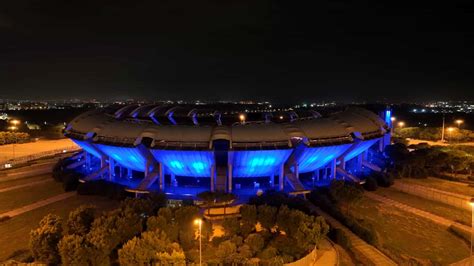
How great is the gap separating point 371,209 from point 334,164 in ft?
28.1

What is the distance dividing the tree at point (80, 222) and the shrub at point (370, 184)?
28.0 m

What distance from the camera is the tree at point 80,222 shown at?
73.1ft

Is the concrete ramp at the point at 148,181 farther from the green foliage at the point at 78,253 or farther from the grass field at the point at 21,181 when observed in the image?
the grass field at the point at 21,181

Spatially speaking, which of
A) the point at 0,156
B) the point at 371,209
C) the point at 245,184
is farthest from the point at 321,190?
the point at 0,156

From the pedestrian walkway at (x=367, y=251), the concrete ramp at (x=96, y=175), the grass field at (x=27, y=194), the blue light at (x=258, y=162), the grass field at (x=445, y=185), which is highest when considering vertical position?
the blue light at (x=258, y=162)

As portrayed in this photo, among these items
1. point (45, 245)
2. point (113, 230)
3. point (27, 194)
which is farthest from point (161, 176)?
point (45, 245)

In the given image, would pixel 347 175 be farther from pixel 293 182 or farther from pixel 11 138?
pixel 11 138

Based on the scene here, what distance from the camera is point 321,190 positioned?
35.0 m

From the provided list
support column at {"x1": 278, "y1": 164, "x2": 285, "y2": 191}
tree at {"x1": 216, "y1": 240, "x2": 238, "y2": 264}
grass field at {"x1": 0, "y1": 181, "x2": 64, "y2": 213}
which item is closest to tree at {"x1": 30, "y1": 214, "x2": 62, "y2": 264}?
tree at {"x1": 216, "y1": 240, "x2": 238, "y2": 264}

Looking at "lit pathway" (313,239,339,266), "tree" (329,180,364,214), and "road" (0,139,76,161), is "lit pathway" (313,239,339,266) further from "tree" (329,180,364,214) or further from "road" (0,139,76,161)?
"road" (0,139,76,161)

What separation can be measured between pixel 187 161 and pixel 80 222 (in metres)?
14.3

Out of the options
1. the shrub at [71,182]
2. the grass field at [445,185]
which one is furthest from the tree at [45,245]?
the grass field at [445,185]

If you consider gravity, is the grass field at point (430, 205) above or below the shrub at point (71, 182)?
below

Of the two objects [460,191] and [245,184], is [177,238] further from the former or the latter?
[460,191]
